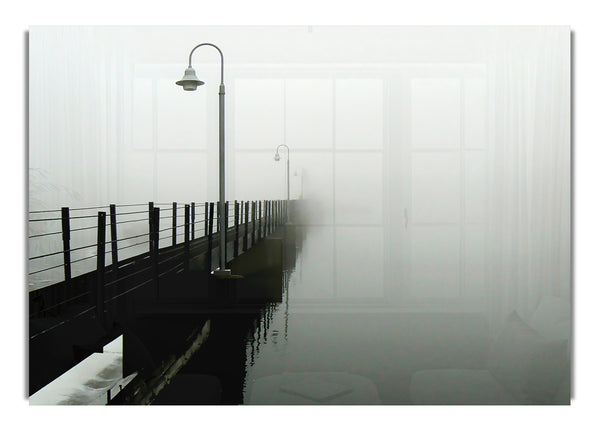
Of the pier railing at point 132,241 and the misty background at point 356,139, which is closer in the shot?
the pier railing at point 132,241

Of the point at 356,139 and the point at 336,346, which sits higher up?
the point at 356,139

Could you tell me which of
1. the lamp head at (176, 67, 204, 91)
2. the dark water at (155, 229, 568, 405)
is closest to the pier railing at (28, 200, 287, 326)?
the dark water at (155, 229, 568, 405)

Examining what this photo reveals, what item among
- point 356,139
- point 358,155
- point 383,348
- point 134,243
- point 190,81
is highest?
point 190,81

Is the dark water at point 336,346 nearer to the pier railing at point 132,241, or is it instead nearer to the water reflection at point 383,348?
the water reflection at point 383,348

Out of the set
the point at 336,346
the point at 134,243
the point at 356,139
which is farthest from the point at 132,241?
the point at 356,139

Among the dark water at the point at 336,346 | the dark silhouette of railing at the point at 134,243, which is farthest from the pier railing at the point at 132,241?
the dark water at the point at 336,346

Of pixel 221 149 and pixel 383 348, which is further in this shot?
pixel 221 149

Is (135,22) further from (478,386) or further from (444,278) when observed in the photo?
(478,386)

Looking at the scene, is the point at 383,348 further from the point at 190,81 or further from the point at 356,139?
the point at 190,81

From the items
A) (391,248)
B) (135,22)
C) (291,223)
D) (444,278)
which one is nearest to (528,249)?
(444,278)

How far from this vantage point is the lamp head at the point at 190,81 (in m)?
5.13

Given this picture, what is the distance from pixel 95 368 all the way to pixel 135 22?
2492mm

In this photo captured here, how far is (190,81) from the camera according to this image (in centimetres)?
515

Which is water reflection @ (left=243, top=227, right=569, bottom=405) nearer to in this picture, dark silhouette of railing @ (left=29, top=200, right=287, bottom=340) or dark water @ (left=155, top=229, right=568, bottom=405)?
dark water @ (left=155, top=229, right=568, bottom=405)
